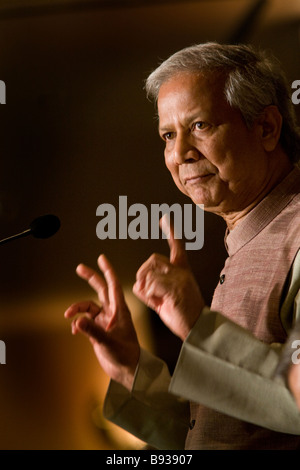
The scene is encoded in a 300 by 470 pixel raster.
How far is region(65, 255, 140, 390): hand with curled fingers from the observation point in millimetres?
1097

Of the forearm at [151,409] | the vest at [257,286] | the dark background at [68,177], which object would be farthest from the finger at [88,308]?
the dark background at [68,177]

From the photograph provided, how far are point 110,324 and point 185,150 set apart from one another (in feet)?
1.40

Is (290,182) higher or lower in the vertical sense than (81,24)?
lower

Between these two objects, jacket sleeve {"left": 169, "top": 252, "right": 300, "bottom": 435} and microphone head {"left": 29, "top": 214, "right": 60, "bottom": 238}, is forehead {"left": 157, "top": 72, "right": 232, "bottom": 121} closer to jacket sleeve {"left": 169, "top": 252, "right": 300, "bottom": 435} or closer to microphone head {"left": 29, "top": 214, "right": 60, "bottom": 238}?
microphone head {"left": 29, "top": 214, "right": 60, "bottom": 238}

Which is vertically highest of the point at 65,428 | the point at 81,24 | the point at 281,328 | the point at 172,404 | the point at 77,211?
the point at 81,24

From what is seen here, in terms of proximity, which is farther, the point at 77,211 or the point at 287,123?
the point at 77,211

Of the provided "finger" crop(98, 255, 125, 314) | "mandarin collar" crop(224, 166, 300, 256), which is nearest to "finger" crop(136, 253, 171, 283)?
"finger" crop(98, 255, 125, 314)

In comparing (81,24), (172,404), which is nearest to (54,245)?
(81,24)

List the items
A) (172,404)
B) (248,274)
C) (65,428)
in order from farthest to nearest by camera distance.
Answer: (65,428) → (172,404) → (248,274)

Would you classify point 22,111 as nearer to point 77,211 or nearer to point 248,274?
point 77,211

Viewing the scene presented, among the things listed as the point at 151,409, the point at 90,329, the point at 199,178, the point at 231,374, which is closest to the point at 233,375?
the point at 231,374

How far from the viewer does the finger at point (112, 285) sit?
3.53 ft
